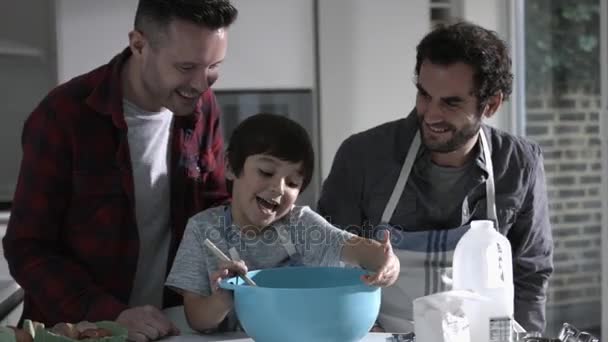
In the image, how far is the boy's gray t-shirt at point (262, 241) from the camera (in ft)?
4.10

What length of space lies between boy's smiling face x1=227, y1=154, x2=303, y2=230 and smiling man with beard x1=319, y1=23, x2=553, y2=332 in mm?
363

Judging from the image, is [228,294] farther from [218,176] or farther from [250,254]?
[218,176]

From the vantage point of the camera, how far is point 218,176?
1.52 metres

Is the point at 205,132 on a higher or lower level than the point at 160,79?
lower

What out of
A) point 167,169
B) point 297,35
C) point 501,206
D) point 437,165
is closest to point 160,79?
point 167,169

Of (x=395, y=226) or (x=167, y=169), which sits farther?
(x=395, y=226)

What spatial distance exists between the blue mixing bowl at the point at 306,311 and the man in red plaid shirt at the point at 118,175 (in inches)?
12.2

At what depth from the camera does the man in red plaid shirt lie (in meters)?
1.32

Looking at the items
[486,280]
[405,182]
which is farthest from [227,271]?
[405,182]

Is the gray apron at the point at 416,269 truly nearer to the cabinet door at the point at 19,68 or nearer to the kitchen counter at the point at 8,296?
the kitchen counter at the point at 8,296

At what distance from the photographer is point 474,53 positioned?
5.28ft

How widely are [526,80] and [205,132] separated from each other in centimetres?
220

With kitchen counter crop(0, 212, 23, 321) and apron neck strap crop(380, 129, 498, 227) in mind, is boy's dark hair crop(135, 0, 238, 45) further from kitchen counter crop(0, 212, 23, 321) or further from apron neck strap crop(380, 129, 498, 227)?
kitchen counter crop(0, 212, 23, 321)

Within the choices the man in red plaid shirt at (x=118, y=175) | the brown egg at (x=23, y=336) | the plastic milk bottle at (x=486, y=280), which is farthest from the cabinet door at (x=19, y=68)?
the plastic milk bottle at (x=486, y=280)
